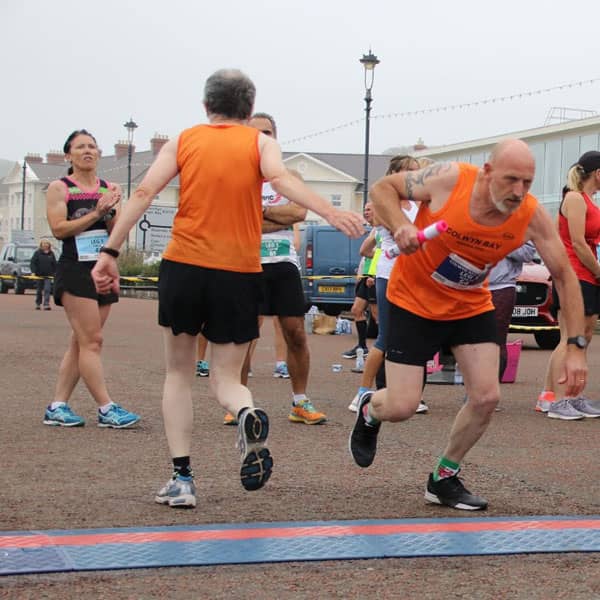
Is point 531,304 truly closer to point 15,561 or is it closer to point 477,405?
point 477,405

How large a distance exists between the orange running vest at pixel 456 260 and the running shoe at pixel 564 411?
12.4ft

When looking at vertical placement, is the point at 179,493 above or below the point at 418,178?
below

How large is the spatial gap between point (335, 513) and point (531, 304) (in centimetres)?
1210

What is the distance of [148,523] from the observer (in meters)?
5.00

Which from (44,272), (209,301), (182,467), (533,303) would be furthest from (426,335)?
(44,272)

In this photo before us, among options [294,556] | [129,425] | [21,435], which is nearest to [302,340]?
[129,425]

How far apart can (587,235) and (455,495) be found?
4124 mm

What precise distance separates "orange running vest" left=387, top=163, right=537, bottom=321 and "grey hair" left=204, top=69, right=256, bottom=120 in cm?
90

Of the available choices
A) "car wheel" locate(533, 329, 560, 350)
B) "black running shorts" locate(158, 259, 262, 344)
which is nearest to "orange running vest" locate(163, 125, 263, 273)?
"black running shorts" locate(158, 259, 262, 344)

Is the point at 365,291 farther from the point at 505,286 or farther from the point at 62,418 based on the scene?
the point at 62,418

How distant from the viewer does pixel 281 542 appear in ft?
15.3

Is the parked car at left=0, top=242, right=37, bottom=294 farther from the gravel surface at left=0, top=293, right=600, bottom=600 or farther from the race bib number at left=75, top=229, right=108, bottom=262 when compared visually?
the race bib number at left=75, top=229, right=108, bottom=262

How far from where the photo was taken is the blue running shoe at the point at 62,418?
7938 mm

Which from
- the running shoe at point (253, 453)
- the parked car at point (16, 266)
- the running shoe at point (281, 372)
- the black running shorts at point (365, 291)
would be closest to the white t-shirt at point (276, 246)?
the running shoe at point (253, 453)
